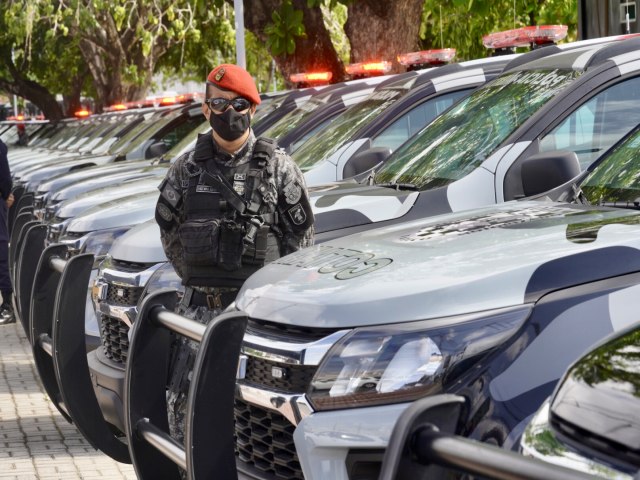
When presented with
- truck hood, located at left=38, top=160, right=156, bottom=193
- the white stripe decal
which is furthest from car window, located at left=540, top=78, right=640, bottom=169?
truck hood, located at left=38, top=160, right=156, bottom=193

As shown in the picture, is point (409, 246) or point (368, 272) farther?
point (409, 246)

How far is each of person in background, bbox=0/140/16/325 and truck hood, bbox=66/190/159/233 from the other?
153 inches

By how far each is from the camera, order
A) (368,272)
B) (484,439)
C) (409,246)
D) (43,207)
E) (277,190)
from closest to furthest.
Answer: (484,439) → (368,272) → (409,246) → (277,190) → (43,207)

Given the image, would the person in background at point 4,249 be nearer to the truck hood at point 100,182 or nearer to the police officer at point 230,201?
the truck hood at point 100,182

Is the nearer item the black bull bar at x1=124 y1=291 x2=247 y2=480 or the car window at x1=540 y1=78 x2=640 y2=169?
the black bull bar at x1=124 y1=291 x2=247 y2=480

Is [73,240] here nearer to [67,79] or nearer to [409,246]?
[409,246]

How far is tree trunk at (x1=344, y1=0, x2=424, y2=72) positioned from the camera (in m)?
15.5

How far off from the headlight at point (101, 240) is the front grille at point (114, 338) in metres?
1.19

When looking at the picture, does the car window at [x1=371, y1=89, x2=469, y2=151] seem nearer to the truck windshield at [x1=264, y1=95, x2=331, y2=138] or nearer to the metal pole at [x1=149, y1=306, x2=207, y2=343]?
the truck windshield at [x1=264, y1=95, x2=331, y2=138]

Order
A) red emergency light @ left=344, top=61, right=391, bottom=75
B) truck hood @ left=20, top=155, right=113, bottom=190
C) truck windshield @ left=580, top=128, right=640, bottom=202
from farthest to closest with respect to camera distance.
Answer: truck hood @ left=20, top=155, right=113, bottom=190 → red emergency light @ left=344, top=61, right=391, bottom=75 → truck windshield @ left=580, top=128, right=640, bottom=202

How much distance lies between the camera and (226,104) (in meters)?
5.38

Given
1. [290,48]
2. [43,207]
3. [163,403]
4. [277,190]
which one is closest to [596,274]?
[163,403]

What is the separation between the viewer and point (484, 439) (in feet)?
10.6

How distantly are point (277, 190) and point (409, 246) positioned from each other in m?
1.36
